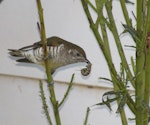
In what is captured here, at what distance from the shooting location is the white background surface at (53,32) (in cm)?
137

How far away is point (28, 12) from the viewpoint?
4.79ft

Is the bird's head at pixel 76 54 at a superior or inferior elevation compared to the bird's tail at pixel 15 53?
inferior

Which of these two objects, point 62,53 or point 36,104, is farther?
point 36,104

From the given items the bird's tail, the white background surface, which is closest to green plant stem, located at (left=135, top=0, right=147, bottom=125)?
the white background surface

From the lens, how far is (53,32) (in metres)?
1.43

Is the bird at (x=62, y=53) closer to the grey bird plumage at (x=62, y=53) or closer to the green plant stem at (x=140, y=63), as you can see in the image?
the grey bird plumage at (x=62, y=53)

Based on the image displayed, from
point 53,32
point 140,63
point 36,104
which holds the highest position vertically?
point 53,32

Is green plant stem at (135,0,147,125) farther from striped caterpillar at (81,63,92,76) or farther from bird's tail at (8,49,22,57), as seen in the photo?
bird's tail at (8,49,22,57)

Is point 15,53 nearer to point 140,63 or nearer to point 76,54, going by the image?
point 76,54

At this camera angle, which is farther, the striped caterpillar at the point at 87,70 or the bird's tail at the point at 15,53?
the bird's tail at the point at 15,53

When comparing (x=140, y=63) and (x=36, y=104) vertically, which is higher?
(x=140, y=63)

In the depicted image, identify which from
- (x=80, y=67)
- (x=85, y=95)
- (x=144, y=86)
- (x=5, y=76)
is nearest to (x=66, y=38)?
(x=80, y=67)

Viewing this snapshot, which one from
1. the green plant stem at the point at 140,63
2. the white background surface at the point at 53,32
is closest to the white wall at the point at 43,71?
the white background surface at the point at 53,32

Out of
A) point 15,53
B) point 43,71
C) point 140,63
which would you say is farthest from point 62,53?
point 140,63
